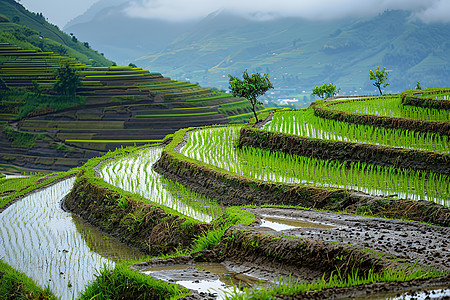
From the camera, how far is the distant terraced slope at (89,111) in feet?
130

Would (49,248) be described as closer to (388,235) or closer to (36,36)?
(388,235)

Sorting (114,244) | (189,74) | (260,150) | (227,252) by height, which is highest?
(189,74)

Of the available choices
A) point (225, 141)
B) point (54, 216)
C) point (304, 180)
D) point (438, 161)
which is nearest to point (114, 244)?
point (54, 216)

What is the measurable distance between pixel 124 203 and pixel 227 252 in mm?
3926

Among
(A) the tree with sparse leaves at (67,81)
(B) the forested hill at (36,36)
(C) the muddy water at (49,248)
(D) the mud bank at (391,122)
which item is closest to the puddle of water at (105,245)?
(C) the muddy water at (49,248)

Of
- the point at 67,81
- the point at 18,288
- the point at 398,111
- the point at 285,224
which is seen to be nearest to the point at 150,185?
the point at 285,224

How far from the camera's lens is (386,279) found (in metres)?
4.14

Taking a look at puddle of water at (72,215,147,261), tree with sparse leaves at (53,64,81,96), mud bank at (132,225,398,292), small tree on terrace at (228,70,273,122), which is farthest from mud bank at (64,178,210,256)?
tree with sparse leaves at (53,64,81,96)

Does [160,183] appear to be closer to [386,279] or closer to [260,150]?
[260,150]

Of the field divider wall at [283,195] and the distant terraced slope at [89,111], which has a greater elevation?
the distant terraced slope at [89,111]

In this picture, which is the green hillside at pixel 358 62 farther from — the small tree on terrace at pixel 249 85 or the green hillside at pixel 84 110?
the small tree on terrace at pixel 249 85

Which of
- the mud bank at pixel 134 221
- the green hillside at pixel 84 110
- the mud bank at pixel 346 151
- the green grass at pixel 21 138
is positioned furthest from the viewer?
the green grass at pixel 21 138

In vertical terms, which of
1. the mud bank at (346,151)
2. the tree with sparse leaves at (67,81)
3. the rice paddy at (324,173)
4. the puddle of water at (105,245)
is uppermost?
the tree with sparse leaves at (67,81)

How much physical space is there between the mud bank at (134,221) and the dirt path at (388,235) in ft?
6.32
